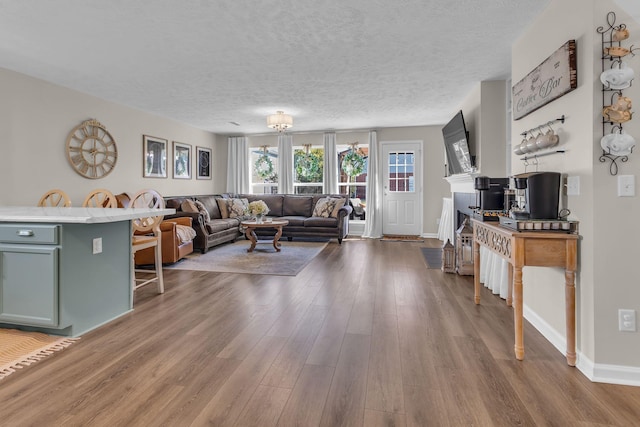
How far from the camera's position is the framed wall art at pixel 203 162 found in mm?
7525

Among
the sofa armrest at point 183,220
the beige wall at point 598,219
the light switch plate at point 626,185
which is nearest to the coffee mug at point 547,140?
the beige wall at point 598,219

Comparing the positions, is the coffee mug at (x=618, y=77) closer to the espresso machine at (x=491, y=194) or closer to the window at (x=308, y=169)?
the espresso machine at (x=491, y=194)

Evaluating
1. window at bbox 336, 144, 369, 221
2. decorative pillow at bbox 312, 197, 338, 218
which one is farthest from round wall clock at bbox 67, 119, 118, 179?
window at bbox 336, 144, 369, 221

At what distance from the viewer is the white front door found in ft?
24.4

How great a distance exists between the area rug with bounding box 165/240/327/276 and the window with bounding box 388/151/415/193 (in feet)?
7.75

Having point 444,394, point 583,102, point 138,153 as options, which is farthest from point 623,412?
point 138,153

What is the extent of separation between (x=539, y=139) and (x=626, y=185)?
2.24ft

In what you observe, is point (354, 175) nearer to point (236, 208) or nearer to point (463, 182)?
point (236, 208)

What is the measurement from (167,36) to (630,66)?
3354 mm

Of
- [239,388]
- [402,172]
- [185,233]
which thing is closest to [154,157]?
[185,233]

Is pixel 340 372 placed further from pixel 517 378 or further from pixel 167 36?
pixel 167 36

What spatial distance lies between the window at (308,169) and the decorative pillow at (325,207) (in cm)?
88

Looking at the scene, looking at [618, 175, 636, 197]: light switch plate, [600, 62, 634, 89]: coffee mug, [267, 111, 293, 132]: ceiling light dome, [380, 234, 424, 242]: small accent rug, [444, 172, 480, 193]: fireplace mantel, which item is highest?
[267, 111, 293, 132]: ceiling light dome

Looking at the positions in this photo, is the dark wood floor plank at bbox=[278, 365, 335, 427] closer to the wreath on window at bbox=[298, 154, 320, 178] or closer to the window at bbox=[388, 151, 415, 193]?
the window at bbox=[388, 151, 415, 193]
